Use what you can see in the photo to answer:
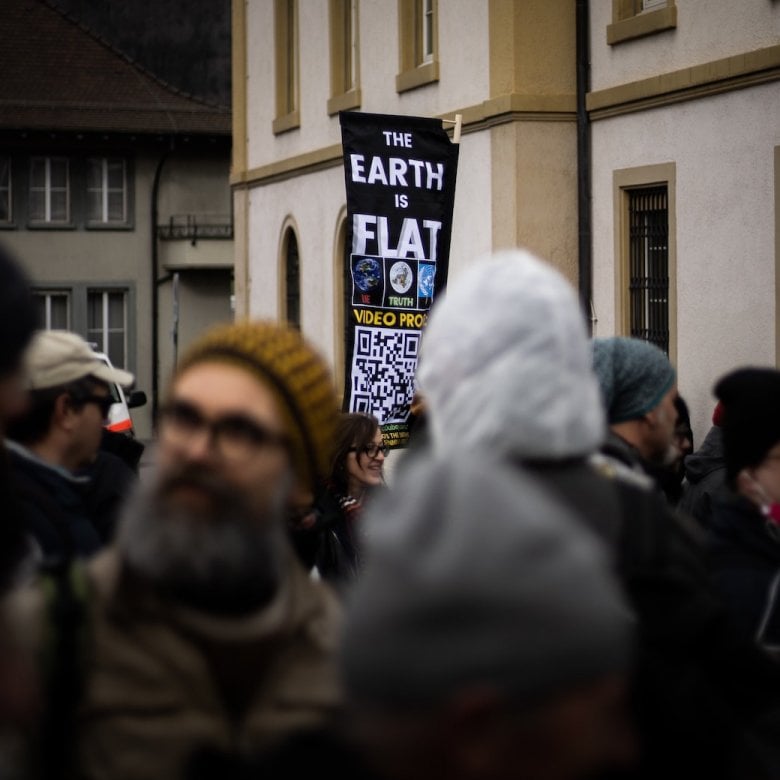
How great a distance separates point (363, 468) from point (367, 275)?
11.4 feet

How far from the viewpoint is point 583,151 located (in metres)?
17.5

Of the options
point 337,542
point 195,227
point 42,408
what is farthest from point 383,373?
point 195,227

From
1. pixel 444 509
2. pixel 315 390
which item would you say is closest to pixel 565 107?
pixel 315 390

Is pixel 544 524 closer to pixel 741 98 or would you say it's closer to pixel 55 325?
pixel 741 98

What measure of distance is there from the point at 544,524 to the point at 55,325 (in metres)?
40.1

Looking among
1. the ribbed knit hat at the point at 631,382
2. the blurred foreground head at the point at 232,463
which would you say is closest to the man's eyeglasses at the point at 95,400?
the ribbed knit hat at the point at 631,382

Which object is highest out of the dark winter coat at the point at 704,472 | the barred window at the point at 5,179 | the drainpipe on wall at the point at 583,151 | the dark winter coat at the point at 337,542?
the barred window at the point at 5,179

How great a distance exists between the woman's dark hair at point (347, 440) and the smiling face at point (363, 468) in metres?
0.01

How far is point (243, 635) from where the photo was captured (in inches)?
97.9

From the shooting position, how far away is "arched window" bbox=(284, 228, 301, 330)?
85.8ft

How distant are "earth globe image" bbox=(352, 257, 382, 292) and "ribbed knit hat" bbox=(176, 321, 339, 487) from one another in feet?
26.4

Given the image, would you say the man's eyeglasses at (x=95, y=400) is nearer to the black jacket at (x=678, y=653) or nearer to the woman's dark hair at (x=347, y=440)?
the black jacket at (x=678, y=653)

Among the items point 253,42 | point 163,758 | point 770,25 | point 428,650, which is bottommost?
point 163,758

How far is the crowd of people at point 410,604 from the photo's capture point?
1.83 m
